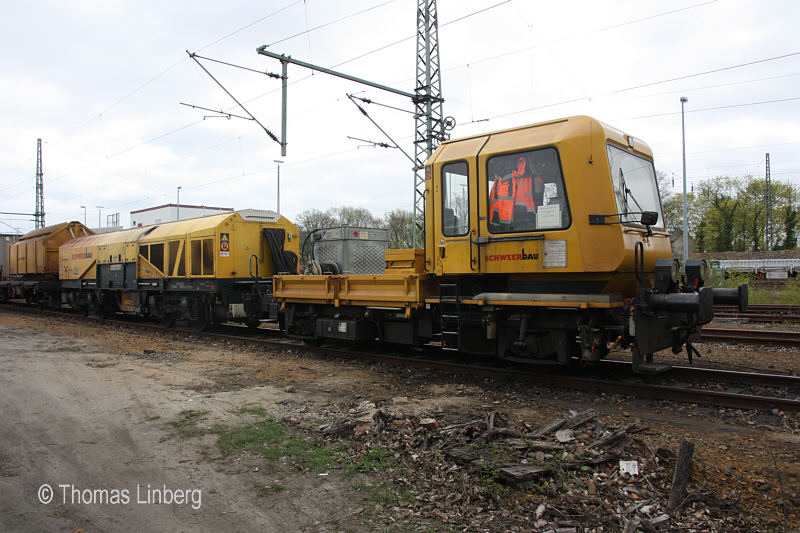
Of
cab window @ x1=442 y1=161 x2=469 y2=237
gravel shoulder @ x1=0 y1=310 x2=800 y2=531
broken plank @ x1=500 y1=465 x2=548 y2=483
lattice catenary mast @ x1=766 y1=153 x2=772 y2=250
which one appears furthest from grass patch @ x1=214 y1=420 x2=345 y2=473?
lattice catenary mast @ x1=766 y1=153 x2=772 y2=250

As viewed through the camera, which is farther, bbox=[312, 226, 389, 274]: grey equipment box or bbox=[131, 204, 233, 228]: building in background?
bbox=[131, 204, 233, 228]: building in background

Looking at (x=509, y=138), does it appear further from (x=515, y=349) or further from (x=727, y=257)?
(x=727, y=257)

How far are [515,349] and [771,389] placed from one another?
3170 millimetres

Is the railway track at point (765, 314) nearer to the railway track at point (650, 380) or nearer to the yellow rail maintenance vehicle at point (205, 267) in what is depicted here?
the railway track at point (650, 380)

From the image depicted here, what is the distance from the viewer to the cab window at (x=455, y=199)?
7.51m

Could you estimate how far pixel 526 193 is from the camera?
6.94m

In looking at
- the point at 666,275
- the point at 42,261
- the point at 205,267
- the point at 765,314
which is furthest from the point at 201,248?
the point at 765,314

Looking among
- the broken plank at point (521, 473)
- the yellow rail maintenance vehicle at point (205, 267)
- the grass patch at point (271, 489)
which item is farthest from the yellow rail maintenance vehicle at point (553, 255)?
the yellow rail maintenance vehicle at point (205, 267)

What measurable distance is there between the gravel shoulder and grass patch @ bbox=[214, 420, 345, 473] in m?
0.03

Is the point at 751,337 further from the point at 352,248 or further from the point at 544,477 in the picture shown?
the point at 544,477

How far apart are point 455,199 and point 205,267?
8.53 meters

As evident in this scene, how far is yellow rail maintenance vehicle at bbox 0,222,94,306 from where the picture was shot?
73.2 ft

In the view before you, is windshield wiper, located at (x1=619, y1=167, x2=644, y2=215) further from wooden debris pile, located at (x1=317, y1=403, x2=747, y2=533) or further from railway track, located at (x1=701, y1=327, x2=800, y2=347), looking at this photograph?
railway track, located at (x1=701, y1=327, x2=800, y2=347)

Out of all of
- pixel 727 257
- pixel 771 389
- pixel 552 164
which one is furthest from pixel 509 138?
pixel 727 257
